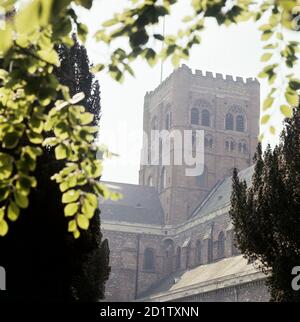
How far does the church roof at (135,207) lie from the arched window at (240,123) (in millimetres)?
11007

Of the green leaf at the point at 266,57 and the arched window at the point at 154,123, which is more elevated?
the arched window at the point at 154,123

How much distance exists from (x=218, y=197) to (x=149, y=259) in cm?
929

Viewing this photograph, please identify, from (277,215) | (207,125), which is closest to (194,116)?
(207,125)

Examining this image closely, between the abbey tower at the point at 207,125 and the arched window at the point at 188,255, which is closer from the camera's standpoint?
the arched window at the point at 188,255

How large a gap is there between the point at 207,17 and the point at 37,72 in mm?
1383

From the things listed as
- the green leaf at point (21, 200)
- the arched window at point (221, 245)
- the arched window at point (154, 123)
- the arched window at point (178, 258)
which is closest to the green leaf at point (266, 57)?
the green leaf at point (21, 200)

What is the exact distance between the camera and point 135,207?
197 feet

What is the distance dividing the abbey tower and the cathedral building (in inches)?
3.9

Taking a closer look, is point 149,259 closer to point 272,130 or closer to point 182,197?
point 182,197

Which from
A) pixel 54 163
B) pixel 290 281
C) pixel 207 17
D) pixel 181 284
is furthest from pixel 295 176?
pixel 181 284

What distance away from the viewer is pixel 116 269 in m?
55.4

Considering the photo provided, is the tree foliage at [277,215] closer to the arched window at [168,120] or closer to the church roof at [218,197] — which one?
the church roof at [218,197]

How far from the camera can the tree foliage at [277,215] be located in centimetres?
1361
